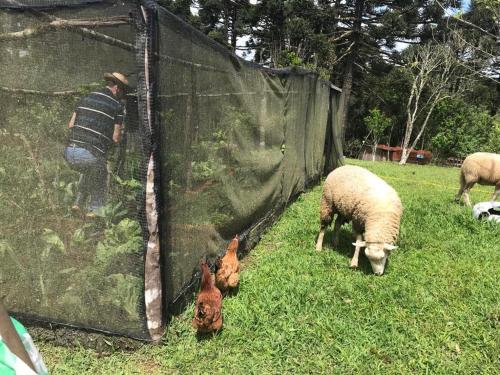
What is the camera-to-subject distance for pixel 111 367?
287cm

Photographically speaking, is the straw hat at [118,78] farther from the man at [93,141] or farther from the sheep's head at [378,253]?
the sheep's head at [378,253]

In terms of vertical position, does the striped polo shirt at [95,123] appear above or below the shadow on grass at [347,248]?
above

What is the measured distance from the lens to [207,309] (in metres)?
3.14

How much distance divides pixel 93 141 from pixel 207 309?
4.96 ft

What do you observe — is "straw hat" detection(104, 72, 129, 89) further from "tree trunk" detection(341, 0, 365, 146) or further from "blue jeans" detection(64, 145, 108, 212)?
"tree trunk" detection(341, 0, 365, 146)

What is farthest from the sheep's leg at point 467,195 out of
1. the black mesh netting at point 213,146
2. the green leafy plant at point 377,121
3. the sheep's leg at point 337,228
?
the green leafy plant at point 377,121

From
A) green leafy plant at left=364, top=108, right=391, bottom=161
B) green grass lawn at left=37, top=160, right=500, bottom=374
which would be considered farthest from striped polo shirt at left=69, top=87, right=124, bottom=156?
green leafy plant at left=364, top=108, right=391, bottom=161

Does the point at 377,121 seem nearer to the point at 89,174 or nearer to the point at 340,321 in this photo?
the point at 340,321

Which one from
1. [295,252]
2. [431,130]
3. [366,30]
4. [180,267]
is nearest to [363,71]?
[366,30]

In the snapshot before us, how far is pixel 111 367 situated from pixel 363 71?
26.3 m

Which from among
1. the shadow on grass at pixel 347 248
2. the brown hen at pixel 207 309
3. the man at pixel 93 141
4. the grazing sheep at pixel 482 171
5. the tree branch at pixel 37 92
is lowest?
the shadow on grass at pixel 347 248

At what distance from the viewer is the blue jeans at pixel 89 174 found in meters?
2.78

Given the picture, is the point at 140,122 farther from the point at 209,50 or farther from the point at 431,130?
the point at 431,130

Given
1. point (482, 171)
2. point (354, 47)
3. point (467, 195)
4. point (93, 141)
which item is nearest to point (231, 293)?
point (93, 141)
